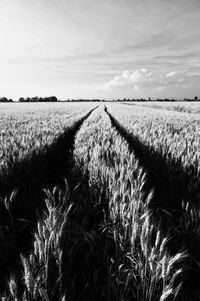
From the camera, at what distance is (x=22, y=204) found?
80.6 inches

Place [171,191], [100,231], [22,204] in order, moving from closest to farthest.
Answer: [100,231] → [22,204] → [171,191]

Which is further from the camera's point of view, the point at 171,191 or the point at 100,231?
the point at 171,191

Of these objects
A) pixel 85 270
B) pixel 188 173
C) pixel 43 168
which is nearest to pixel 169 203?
pixel 188 173

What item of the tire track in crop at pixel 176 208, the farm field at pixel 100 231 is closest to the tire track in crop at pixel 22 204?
the farm field at pixel 100 231

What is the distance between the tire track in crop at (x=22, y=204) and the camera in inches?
55.7

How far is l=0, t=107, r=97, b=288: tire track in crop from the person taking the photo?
1.42 m

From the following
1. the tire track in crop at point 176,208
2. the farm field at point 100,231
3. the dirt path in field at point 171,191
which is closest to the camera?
the farm field at point 100,231

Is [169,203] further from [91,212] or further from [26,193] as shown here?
[26,193]

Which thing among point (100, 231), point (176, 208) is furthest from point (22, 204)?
point (176, 208)

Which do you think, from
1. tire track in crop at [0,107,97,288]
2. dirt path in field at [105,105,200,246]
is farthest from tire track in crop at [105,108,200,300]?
tire track in crop at [0,107,97,288]

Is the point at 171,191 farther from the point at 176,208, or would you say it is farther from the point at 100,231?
the point at 100,231

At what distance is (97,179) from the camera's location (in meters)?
2.42

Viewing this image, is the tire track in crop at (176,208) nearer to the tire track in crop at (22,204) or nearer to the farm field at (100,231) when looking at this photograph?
the farm field at (100,231)

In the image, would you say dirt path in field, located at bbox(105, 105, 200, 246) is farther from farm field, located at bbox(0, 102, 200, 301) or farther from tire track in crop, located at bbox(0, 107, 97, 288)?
tire track in crop, located at bbox(0, 107, 97, 288)
